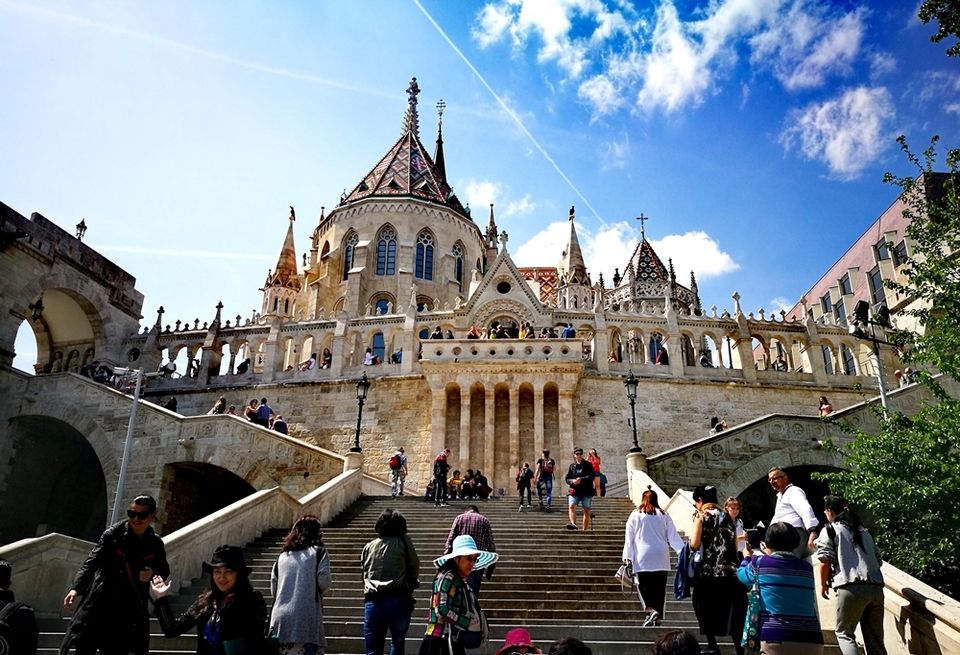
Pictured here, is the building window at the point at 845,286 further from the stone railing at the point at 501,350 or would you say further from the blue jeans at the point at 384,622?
the blue jeans at the point at 384,622

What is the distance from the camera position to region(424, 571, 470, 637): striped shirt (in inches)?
179

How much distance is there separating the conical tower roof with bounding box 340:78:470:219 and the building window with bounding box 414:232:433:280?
249 cm

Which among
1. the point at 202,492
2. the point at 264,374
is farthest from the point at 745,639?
the point at 264,374

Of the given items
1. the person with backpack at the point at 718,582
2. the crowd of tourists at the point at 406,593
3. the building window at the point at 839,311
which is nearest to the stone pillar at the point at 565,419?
the crowd of tourists at the point at 406,593

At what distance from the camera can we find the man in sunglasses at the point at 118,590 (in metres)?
4.88

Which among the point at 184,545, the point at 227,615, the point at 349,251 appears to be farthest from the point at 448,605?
the point at 349,251

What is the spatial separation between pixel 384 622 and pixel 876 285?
3910 centimetres

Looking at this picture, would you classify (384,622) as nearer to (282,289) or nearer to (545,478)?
(545,478)

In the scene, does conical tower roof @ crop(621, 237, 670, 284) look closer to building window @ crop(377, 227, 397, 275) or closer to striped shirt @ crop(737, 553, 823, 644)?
building window @ crop(377, 227, 397, 275)

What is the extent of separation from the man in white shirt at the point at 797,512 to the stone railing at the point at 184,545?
7545mm

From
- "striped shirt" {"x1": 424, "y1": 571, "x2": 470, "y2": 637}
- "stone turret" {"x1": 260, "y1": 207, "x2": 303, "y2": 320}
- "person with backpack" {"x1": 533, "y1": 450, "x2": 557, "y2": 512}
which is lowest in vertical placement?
"striped shirt" {"x1": 424, "y1": 571, "x2": 470, "y2": 637}

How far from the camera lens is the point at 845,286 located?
4112cm

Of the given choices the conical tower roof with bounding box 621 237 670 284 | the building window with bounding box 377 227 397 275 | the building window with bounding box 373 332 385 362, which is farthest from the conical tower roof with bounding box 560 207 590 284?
the building window with bounding box 373 332 385 362

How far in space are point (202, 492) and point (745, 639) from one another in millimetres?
19030
